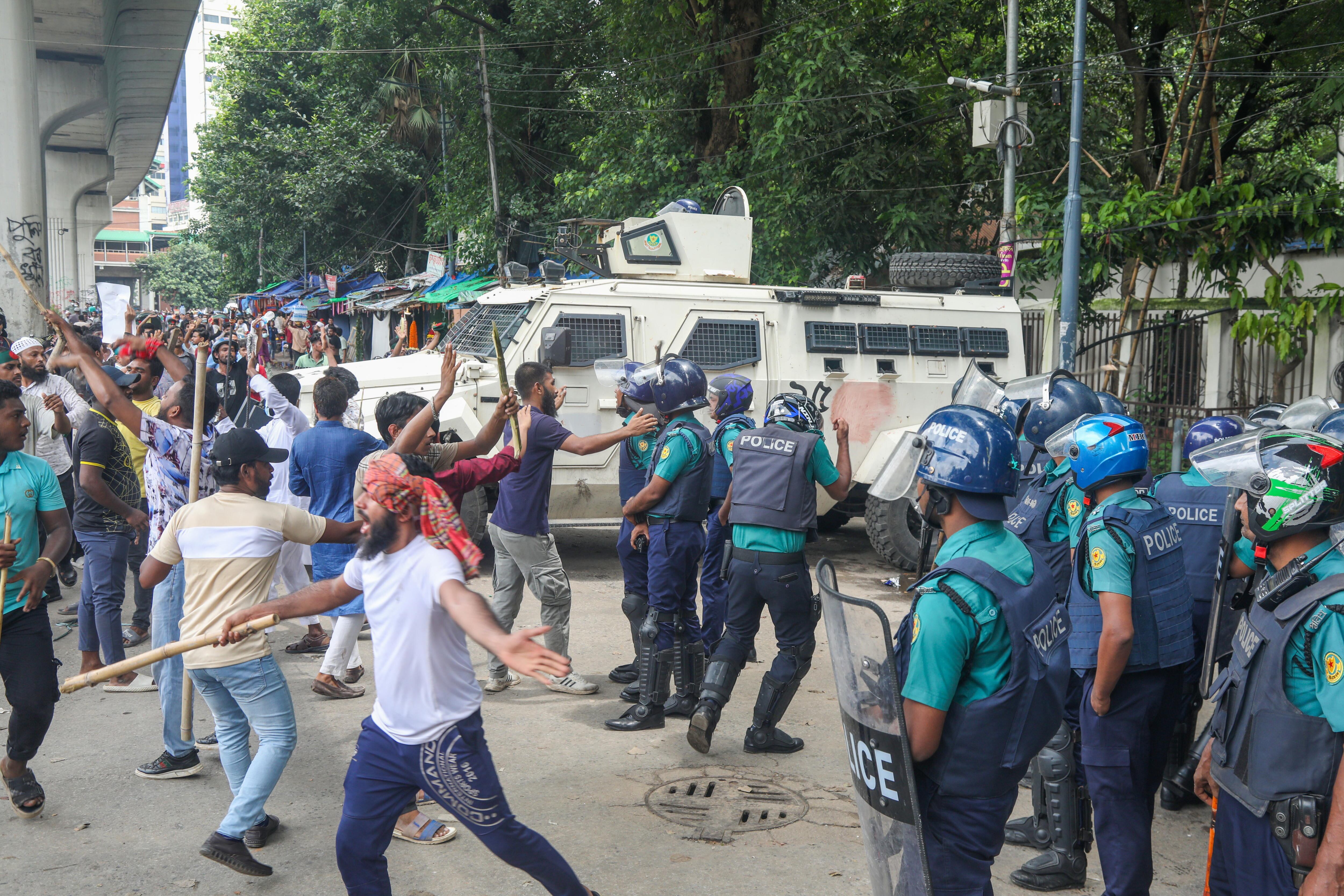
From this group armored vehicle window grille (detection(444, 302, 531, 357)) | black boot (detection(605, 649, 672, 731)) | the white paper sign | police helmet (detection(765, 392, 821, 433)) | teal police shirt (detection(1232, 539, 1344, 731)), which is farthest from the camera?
armored vehicle window grille (detection(444, 302, 531, 357))

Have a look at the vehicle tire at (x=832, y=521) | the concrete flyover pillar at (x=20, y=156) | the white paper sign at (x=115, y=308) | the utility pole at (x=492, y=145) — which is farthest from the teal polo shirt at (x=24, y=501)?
the utility pole at (x=492, y=145)

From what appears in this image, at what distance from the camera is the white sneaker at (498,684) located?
20.9ft

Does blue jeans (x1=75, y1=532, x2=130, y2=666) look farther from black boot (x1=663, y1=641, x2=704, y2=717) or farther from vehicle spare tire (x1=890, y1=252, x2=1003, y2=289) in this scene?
vehicle spare tire (x1=890, y1=252, x2=1003, y2=289)

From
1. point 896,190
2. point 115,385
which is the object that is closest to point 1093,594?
point 115,385

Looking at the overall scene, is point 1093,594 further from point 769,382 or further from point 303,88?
point 303,88

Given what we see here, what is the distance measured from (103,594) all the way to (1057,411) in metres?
4.94

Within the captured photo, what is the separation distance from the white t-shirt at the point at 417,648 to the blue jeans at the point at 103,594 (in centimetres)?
330

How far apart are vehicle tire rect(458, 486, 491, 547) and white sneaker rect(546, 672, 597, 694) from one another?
259 cm

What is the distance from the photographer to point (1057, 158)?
52.3ft

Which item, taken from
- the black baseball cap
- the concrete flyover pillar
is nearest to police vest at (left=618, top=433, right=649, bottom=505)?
the black baseball cap

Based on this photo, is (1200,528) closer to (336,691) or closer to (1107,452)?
(1107,452)

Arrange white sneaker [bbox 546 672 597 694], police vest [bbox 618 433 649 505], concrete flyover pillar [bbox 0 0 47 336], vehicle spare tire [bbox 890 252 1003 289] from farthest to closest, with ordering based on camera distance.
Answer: concrete flyover pillar [bbox 0 0 47 336] → vehicle spare tire [bbox 890 252 1003 289] → police vest [bbox 618 433 649 505] → white sneaker [bbox 546 672 597 694]

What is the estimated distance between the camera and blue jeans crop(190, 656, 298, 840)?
401cm

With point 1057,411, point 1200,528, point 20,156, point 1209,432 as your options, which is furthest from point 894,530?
point 20,156
